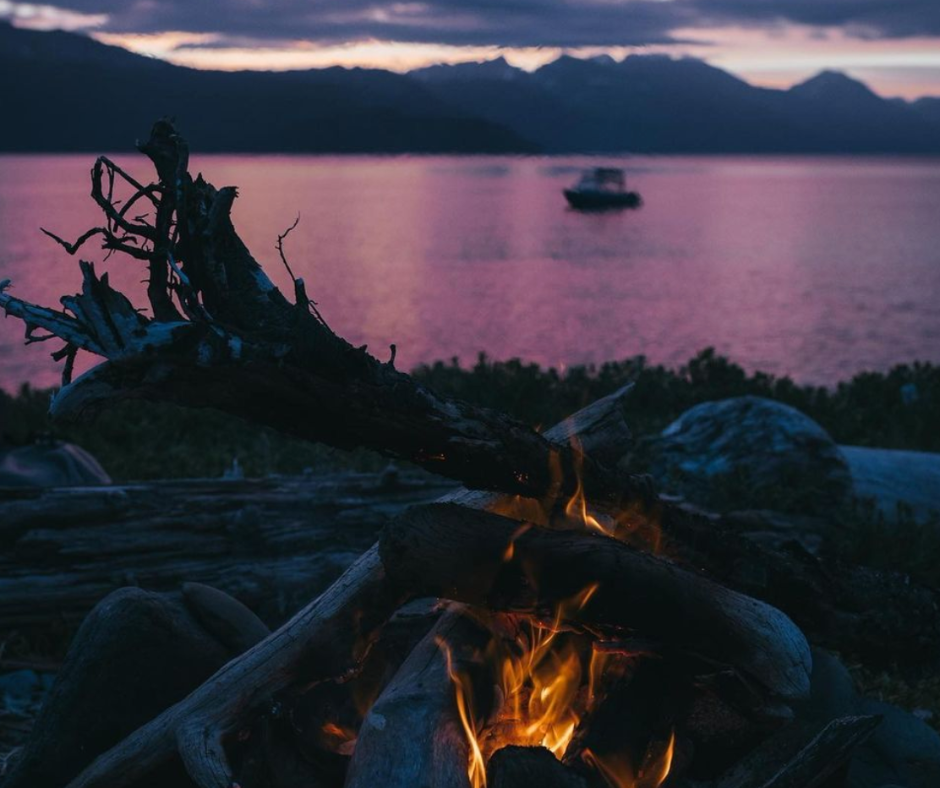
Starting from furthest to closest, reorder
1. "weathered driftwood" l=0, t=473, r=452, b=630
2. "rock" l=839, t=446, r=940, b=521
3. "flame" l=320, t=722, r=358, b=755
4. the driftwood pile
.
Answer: "rock" l=839, t=446, r=940, b=521
"weathered driftwood" l=0, t=473, r=452, b=630
"flame" l=320, t=722, r=358, b=755
the driftwood pile

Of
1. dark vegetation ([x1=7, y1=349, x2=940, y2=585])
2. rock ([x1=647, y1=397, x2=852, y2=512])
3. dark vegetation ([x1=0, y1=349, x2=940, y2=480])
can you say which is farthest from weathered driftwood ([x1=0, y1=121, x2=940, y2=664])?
dark vegetation ([x1=0, y1=349, x2=940, y2=480])

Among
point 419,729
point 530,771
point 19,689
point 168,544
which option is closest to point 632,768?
point 530,771

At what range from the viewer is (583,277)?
6094 centimetres

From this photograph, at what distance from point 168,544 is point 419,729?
3965 mm

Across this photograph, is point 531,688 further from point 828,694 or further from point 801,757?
point 828,694

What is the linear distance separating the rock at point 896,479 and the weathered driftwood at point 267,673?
653cm

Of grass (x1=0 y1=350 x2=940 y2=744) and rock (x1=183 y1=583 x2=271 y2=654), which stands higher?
rock (x1=183 y1=583 x2=271 y2=654)

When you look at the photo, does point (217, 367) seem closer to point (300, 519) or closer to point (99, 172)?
point (99, 172)

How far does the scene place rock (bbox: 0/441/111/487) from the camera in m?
9.38

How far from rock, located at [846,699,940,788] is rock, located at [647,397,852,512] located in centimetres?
464

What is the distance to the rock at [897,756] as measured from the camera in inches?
210

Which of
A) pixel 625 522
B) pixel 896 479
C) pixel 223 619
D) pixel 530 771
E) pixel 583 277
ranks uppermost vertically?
pixel 625 522

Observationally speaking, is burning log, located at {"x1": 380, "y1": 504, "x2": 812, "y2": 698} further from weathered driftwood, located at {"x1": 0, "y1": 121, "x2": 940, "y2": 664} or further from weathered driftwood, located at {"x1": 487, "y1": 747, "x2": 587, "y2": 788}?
weathered driftwood, located at {"x1": 487, "y1": 747, "x2": 587, "y2": 788}

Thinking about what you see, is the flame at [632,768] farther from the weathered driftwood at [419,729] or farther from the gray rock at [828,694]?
the gray rock at [828,694]
